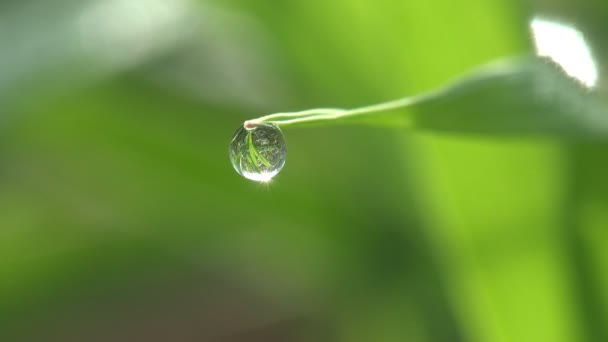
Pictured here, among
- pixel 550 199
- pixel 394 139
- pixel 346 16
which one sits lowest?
pixel 550 199

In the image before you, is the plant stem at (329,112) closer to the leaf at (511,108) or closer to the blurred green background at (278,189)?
the leaf at (511,108)

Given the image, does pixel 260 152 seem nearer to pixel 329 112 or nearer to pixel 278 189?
pixel 329 112

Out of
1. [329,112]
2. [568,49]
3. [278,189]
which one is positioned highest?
[278,189]

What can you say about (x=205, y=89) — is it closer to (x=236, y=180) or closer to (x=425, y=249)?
(x=236, y=180)

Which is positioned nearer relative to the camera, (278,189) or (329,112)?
(329,112)

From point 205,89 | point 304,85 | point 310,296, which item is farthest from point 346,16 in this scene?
point 310,296

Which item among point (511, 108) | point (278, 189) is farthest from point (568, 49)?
point (278, 189)

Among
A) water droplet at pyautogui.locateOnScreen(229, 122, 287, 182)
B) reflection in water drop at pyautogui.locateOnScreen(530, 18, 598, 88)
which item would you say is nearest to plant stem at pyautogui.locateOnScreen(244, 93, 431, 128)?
water droplet at pyautogui.locateOnScreen(229, 122, 287, 182)
